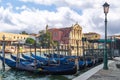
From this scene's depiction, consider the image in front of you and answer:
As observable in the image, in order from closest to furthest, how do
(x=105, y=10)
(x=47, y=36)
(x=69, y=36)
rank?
(x=105, y=10), (x=47, y=36), (x=69, y=36)

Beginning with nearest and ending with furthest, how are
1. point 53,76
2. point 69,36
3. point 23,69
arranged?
1. point 53,76
2. point 23,69
3. point 69,36

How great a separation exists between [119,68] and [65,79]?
6171 mm

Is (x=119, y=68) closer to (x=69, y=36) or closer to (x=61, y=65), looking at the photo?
(x=61, y=65)

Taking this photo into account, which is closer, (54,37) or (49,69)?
(49,69)

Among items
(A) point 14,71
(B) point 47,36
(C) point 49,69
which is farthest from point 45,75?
(B) point 47,36

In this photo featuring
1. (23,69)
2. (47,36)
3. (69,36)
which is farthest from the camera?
(69,36)

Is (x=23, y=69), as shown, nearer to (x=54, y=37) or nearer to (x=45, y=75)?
(x=45, y=75)

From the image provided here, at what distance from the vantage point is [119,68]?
68.8 feet

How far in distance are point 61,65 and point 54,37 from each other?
4047 inches

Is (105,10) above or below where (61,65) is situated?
above

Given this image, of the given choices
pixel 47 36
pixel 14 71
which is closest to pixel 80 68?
pixel 14 71

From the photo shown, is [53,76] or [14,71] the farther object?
[14,71]

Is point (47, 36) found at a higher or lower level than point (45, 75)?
higher

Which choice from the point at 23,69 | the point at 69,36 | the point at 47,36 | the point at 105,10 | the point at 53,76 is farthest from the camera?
the point at 69,36
